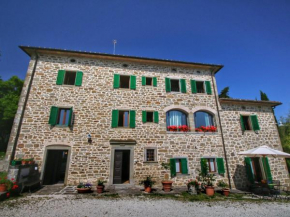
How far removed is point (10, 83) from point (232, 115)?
3217cm

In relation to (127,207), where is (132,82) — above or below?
above

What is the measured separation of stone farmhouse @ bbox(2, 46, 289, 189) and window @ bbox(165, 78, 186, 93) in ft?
0.25

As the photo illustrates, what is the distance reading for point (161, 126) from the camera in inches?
401

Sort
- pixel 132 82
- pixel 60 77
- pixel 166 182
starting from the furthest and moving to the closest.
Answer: pixel 132 82
pixel 60 77
pixel 166 182

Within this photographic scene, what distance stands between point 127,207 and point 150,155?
13.6 feet

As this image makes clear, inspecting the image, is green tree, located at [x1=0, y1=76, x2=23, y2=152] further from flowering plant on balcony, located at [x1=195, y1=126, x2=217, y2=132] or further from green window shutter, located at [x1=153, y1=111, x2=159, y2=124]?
flowering plant on balcony, located at [x1=195, y1=126, x2=217, y2=132]

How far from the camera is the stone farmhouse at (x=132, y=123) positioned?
8.83 m

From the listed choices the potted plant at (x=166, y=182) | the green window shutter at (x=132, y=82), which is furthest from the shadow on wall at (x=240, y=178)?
the green window shutter at (x=132, y=82)

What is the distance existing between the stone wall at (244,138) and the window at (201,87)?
167 cm

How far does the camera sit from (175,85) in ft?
38.8

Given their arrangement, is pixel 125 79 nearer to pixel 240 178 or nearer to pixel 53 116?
pixel 53 116

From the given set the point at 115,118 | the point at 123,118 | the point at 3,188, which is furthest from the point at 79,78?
the point at 3,188

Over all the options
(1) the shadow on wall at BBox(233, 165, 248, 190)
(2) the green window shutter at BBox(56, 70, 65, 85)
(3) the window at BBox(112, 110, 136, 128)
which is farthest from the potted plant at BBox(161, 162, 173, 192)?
(2) the green window shutter at BBox(56, 70, 65, 85)

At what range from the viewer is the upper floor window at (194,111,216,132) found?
10.6 metres
